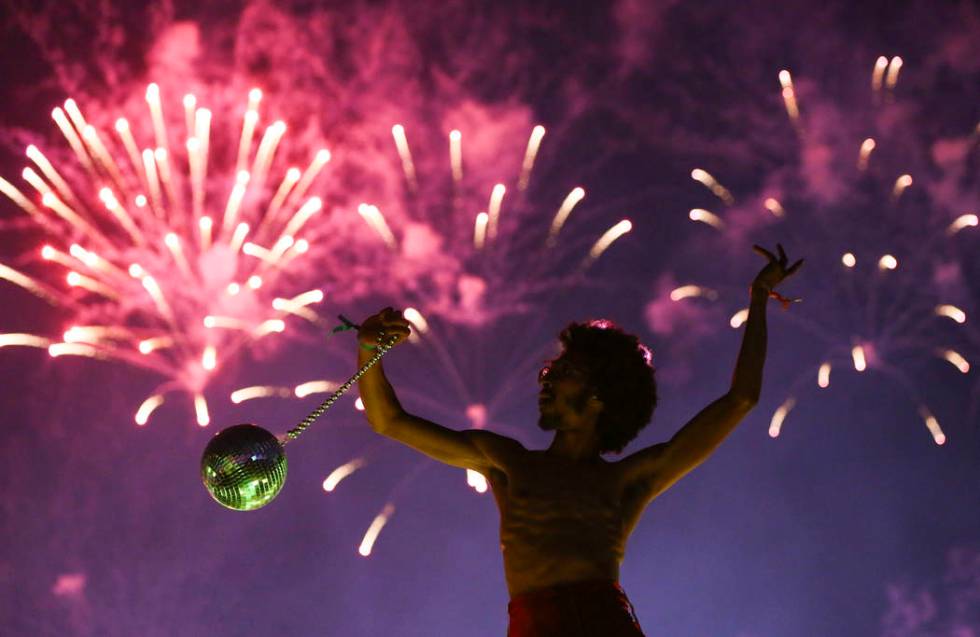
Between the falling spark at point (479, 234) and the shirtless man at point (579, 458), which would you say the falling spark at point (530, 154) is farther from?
the shirtless man at point (579, 458)

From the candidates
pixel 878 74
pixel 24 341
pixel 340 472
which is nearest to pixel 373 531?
pixel 340 472

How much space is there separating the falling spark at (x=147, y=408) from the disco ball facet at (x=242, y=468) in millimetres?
4405

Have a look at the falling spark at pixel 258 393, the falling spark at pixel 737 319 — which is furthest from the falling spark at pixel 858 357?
the falling spark at pixel 258 393

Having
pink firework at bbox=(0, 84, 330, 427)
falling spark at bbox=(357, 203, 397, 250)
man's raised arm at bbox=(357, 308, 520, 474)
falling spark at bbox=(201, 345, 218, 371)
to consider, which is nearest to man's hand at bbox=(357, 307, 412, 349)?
man's raised arm at bbox=(357, 308, 520, 474)

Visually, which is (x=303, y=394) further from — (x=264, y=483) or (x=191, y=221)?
(x=264, y=483)

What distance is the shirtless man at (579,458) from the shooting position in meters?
2.75

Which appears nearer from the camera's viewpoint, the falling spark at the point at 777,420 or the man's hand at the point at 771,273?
the man's hand at the point at 771,273

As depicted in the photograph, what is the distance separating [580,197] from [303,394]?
105 inches

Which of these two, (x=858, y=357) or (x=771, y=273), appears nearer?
(x=771, y=273)

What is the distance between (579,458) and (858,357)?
555 cm

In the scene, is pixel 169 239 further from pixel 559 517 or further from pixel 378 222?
pixel 559 517

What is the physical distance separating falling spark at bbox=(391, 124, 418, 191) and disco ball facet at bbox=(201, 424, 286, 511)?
Result: 5052 millimetres

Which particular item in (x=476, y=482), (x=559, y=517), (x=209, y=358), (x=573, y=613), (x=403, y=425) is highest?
(x=209, y=358)

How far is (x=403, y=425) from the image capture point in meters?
3.05
